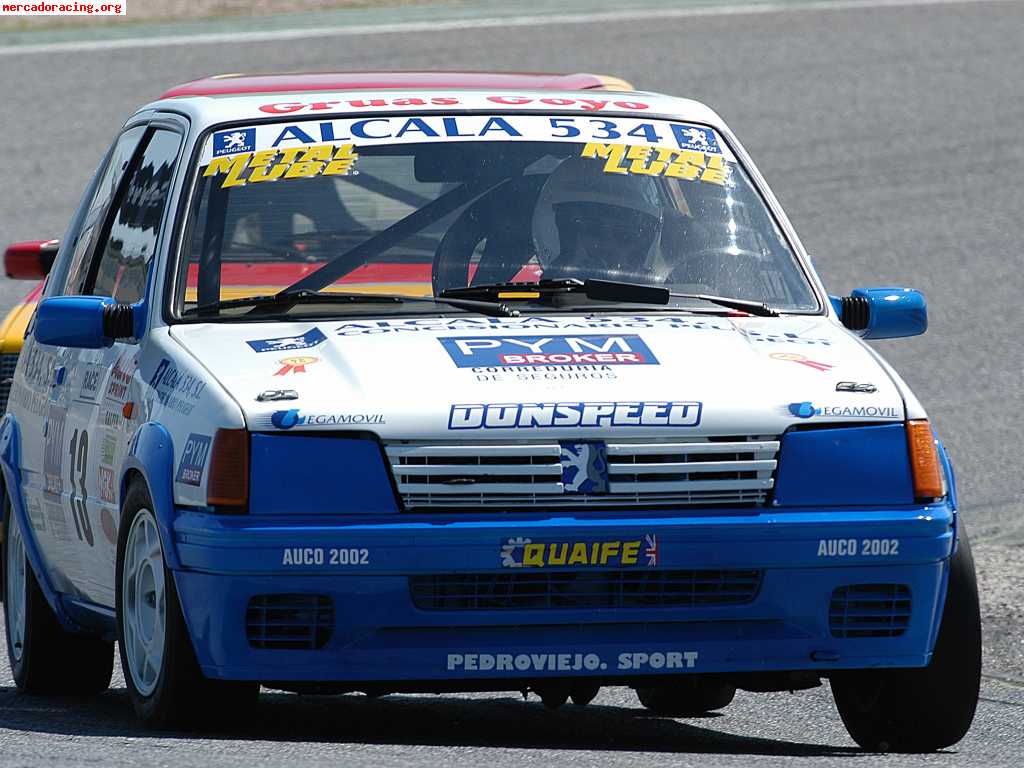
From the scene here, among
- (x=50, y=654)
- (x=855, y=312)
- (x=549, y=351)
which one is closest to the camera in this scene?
(x=549, y=351)

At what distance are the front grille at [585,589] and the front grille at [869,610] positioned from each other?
226 mm

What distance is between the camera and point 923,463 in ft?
19.3

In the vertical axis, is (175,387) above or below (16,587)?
above

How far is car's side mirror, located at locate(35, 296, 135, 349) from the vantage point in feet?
21.5

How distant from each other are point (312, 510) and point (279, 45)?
18.1 m

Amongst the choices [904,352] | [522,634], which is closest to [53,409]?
[522,634]

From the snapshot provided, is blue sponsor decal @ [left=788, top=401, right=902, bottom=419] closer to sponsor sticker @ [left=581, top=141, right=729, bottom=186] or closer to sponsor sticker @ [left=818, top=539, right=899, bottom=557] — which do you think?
sponsor sticker @ [left=818, top=539, right=899, bottom=557]

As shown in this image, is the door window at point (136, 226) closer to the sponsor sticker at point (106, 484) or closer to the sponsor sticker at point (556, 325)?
the sponsor sticker at point (106, 484)

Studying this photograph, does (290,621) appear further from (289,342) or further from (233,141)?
(233,141)

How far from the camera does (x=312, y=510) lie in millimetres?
5648

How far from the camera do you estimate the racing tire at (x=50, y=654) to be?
7484 millimetres

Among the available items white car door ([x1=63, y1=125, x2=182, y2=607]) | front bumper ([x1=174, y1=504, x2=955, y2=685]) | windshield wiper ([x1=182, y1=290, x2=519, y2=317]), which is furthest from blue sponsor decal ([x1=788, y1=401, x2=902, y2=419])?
white car door ([x1=63, y1=125, x2=182, y2=607])

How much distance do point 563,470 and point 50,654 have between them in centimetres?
247

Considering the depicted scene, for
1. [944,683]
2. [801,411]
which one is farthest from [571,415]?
[944,683]
